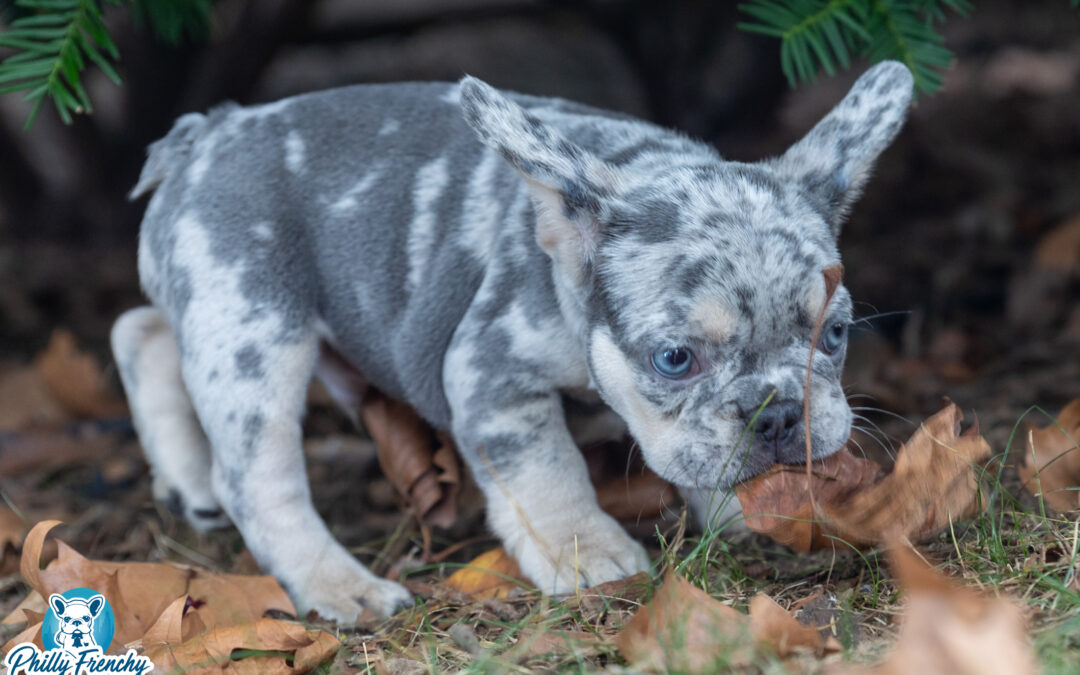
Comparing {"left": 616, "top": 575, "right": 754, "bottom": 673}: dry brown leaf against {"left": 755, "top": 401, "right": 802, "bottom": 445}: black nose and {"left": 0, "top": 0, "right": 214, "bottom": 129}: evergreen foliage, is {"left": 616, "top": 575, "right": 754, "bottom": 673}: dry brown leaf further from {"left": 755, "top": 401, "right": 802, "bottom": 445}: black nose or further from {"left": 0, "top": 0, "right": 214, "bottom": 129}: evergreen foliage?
{"left": 0, "top": 0, "right": 214, "bottom": 129}: evergreen foliage

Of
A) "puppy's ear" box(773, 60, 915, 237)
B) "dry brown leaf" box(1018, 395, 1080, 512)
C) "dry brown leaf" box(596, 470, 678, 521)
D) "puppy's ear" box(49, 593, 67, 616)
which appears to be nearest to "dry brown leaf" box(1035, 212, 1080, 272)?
"dry brown leaf" box(1018, 395, 1080, 512)

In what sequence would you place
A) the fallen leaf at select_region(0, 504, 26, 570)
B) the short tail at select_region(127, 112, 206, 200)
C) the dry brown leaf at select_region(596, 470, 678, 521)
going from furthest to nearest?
the short tail at select_region(127, 112, 206, 200), the fallen leaf at select_region(0, 504, 26, 570), the dry brown leaf at select_region(596, 470, 678, 521)

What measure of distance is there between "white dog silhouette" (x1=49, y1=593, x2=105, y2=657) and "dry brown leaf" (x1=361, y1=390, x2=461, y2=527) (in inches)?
74.3

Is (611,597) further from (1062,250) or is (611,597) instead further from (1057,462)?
(1062,250)

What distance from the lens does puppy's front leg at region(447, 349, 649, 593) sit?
4.42 metres

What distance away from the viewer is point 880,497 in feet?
12.3

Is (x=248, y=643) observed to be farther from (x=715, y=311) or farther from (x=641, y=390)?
(x=715, y=311)

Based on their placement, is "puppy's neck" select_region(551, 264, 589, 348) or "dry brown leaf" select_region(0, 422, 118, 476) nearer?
"puppy's neck" select_region(551, 264, 589, 348)

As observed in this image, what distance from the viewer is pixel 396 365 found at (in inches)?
204

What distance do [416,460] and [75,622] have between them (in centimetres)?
211

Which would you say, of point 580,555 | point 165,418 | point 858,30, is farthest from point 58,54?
point 858,30

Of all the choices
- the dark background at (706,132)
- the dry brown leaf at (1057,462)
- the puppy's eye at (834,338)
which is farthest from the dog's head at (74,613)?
the dark background at (706,132)

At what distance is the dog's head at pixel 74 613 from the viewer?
3654mm

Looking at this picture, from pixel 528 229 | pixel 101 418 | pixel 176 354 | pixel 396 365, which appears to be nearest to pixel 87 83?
pixel 101 418
